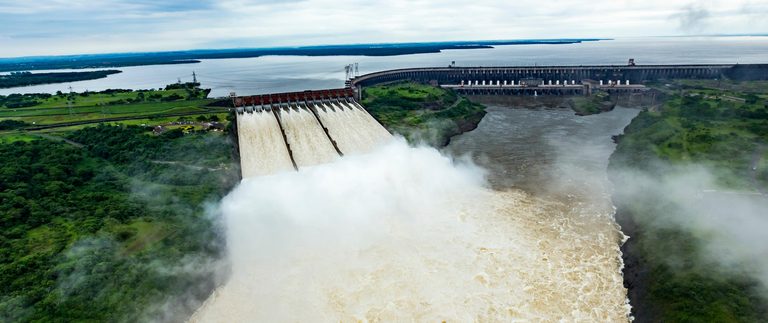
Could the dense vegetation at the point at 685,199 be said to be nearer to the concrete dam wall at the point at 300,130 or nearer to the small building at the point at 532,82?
the concrete dam wall at the point at 300,130

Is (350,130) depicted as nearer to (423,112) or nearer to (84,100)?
(423,112)

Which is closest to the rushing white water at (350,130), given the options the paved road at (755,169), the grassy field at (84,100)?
the paved road at (755,169)

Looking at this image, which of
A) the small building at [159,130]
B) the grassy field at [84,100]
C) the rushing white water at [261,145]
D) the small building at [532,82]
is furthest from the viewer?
the small building at [532,82]

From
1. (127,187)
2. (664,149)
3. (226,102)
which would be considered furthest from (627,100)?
(127,187)

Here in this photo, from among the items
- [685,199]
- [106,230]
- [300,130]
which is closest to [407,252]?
[106,230]

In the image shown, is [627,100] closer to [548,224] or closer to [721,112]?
[721,112]

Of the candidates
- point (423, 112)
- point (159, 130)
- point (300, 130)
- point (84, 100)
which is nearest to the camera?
point (300, 130)
